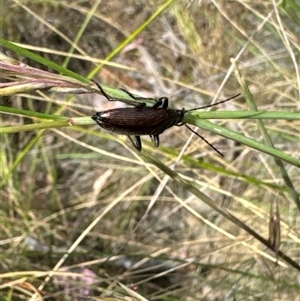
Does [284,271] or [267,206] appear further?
[267,206]

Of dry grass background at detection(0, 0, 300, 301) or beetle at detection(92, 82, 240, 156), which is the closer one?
beetle at detection(92, 82, 240, 156)

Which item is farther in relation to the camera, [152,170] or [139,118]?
[152,170]

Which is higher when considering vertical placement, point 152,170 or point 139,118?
point 139,118

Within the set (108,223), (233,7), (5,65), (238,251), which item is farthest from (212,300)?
(5,65)

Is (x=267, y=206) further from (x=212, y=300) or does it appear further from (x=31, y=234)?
(x=31, y=234)

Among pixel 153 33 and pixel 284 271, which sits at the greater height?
A: pixel 153 33

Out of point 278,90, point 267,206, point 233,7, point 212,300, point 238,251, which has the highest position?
point 233,7

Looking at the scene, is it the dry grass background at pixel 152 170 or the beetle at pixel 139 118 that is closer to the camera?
the beetle at pixel 139 118

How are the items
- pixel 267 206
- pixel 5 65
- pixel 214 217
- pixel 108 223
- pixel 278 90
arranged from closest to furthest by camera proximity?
pixel 5 65 < pixel 267 206 < pixel 278 90 < pixel 214 217 < pixel 108 223
